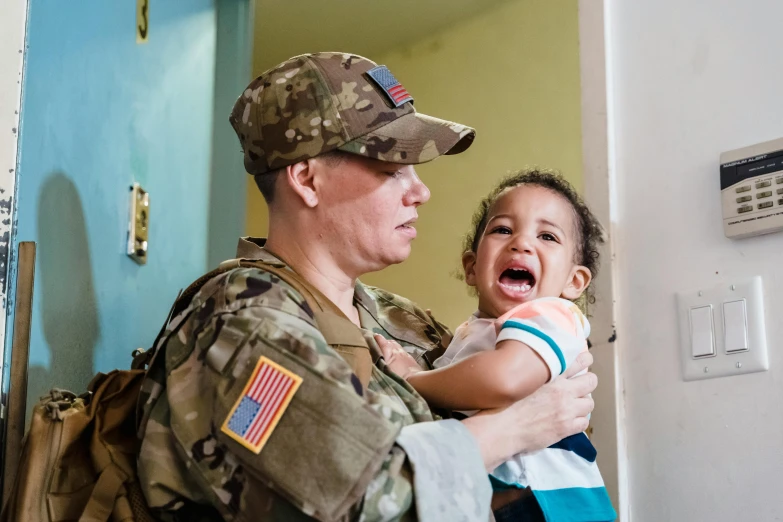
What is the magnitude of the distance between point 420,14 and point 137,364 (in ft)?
7.74

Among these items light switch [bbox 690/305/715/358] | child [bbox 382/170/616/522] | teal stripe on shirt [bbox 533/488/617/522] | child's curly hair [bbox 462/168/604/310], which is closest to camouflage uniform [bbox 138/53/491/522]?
child [bbox 382/170/616/522]

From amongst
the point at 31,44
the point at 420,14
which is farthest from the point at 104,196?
the point at 420,14

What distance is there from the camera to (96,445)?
4.03 feet

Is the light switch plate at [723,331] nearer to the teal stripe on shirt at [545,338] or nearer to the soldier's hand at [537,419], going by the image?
the soldier's hand at [537,419]

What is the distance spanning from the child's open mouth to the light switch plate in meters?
0.37

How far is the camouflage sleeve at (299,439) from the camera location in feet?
3.38

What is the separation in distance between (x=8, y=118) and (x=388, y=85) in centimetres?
62

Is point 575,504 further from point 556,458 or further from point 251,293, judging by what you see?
point 251,293

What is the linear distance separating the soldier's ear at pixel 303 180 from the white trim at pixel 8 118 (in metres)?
0.44

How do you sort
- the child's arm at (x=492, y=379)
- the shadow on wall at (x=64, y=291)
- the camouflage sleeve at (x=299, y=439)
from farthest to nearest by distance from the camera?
the shadow on wall at (x=64, y=291)
the child's arm at (x=492, y=379)
the camouflage sleeve at (x=299, y=439)

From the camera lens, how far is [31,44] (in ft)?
4.37

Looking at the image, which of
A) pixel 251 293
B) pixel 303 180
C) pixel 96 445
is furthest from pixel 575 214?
pixel 96 445

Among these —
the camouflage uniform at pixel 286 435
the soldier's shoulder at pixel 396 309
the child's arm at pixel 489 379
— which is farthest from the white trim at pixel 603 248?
the camouflage uniform at pixel 286 435

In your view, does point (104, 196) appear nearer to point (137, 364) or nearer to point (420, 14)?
point (137, 364)
